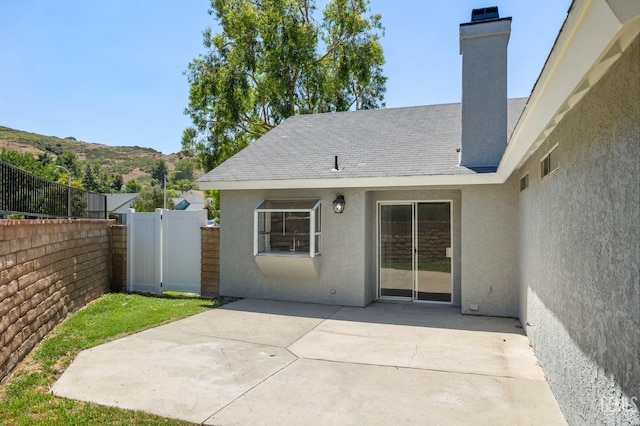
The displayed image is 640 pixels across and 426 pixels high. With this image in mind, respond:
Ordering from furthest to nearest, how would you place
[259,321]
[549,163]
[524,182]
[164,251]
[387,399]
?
[164,251] → [259,321] → [524,182] → [549,163] → [387,399]

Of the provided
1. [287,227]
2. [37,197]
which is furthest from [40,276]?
[287,227]

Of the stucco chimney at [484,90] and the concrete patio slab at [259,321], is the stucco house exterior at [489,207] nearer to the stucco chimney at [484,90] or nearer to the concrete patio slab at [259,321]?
the stucco chimney at [484,90]

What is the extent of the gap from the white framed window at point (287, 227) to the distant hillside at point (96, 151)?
75.8m

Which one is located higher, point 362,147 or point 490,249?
point 362,147

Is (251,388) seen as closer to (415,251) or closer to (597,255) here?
(597,255)

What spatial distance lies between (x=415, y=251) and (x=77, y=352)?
7.02 metres

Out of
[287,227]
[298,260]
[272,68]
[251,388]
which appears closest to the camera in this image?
[251,388]

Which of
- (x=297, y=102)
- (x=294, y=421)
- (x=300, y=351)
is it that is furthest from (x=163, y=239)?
(x=297, y=102)

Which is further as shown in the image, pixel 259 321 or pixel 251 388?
pixel 259 321

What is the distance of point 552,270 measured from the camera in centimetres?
475

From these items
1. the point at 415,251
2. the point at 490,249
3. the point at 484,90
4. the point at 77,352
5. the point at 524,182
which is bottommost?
the point at 77,352

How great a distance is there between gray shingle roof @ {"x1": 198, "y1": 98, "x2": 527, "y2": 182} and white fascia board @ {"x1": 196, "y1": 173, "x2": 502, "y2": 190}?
100mm

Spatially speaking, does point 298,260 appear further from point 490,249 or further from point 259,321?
point 490,249

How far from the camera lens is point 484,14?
947 cm
